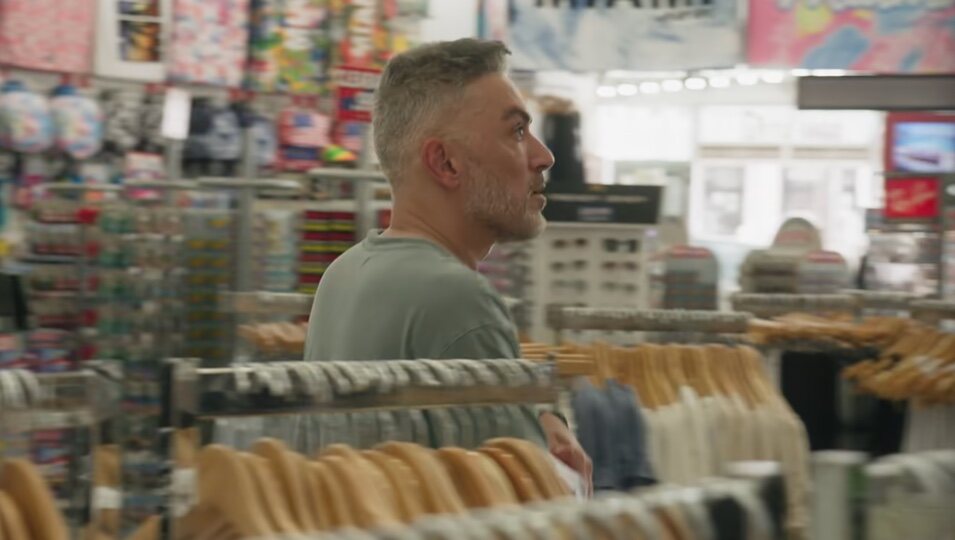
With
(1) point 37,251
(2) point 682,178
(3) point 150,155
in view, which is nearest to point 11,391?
(1) point 37,251

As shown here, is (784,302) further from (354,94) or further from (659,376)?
(354,94)

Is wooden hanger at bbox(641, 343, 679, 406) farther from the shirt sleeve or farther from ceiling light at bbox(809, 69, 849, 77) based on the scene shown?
ceiling light at bbox(809, 69, 849, 77)

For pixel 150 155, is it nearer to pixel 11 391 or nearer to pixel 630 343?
pixel 630 343

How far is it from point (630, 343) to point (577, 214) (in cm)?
53

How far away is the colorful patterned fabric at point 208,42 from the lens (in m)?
7.64

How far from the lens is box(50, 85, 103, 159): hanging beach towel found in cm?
718

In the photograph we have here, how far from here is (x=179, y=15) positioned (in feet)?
25.1

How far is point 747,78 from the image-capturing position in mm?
14375

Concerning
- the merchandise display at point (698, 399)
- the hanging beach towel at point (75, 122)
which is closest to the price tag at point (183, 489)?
the merchandise display at point (698, 399)

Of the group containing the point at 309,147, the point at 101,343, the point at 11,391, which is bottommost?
the point at 101,343

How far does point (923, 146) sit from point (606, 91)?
6.10 meters

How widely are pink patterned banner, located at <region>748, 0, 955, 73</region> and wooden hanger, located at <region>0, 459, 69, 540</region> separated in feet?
22.9

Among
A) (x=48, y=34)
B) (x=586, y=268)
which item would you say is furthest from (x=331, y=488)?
(x=48, y=34)

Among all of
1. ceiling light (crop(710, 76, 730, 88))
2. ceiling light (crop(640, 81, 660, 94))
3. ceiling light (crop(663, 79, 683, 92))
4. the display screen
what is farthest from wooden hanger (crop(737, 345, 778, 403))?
ceiling light (crop(640, 81, 660, 94))
